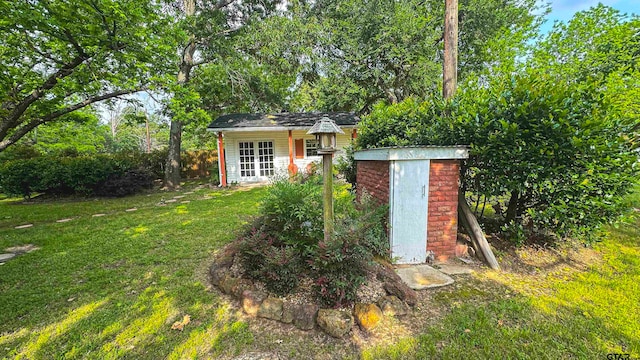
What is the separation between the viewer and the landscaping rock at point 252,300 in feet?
8.12

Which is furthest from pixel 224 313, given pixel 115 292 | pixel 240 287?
pixel 115 292

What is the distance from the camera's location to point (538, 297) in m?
2.72

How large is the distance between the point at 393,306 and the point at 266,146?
10986mm

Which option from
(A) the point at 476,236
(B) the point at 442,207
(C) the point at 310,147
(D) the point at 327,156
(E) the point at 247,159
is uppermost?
(C) the point at 310,147

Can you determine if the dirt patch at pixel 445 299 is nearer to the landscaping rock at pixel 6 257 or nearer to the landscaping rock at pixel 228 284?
the landscaping rock at pixel 228 284

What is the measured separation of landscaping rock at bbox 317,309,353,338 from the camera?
2.17 meters

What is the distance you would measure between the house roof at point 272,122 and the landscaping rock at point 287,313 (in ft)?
31.2

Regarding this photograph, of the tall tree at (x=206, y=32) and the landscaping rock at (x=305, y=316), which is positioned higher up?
the tall tree at (x=206, y=32)

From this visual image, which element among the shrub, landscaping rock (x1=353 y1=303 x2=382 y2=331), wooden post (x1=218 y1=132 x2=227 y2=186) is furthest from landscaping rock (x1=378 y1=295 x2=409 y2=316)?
wooden post (x1=218 y1=132 x2=227 y2=186)

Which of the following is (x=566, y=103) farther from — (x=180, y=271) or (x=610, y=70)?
(x=610, y=70)

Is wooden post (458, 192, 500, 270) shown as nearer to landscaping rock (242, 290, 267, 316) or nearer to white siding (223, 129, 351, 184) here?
landscaping rock (242, 290, 267, 316)

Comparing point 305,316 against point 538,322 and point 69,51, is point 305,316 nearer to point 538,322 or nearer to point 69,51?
point 538,322

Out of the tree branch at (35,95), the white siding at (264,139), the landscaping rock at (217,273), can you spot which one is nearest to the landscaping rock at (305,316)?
the landscaping rock at (217,273)

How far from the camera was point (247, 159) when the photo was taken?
40.7 ft
